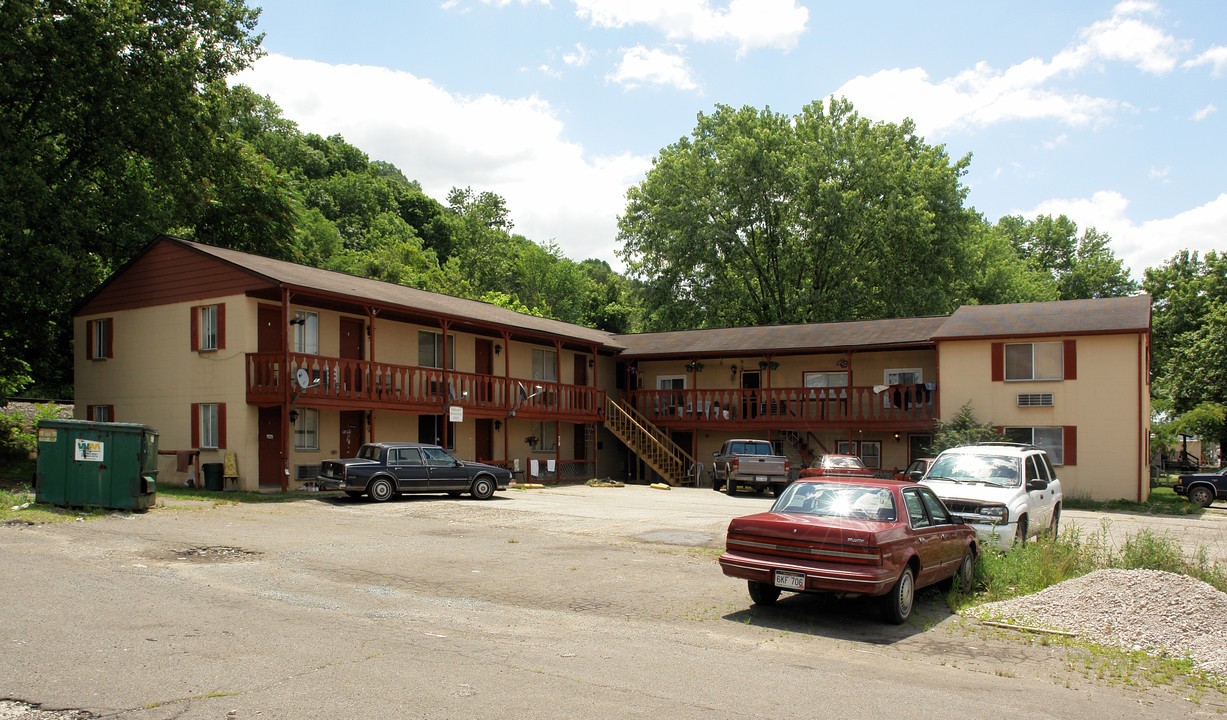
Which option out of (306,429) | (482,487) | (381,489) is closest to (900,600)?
(381,489)

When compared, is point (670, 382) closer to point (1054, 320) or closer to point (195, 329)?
point (1054, 320)

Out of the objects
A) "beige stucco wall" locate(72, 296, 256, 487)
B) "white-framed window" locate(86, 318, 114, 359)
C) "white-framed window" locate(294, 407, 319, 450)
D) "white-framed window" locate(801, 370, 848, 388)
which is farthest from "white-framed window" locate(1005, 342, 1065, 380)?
"white-framed window" locate(86, 318, 114, 359)

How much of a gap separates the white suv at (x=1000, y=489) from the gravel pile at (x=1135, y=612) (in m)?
2.72

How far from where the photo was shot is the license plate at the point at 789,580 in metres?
8.86

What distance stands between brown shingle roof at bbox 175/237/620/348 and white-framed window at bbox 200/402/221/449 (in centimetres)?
401

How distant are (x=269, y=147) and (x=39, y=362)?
1180 inches

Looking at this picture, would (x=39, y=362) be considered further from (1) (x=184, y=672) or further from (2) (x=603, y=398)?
(1) (x=184, y=672)

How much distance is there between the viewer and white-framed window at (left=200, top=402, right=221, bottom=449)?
23.2 metres

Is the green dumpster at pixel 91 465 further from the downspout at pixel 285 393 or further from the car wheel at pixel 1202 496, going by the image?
the car wheel at pixel 1202 496

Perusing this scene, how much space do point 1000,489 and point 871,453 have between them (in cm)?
1830

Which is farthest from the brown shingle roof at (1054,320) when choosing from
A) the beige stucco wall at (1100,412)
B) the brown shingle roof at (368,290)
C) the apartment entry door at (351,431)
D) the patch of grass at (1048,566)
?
the apartment entry door at (351,431)

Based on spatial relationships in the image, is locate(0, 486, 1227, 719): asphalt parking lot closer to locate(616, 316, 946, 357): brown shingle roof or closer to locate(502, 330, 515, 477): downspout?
locate(502, 330, 515, 477): downspout

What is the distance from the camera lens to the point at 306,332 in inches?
952

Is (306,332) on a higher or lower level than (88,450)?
higher
